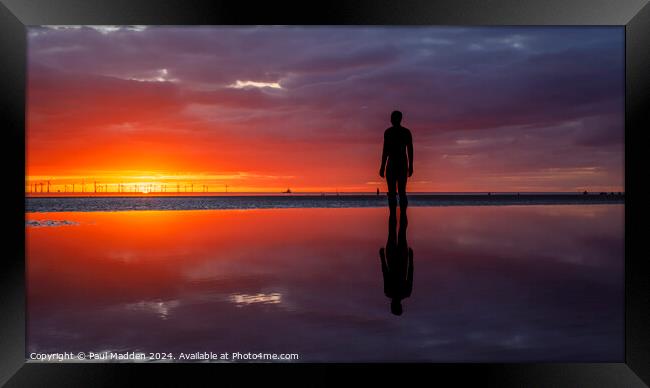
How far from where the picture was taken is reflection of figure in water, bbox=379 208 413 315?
4898 mm

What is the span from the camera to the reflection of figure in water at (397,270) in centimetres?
490

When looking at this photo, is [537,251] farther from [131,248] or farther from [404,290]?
[131,248]

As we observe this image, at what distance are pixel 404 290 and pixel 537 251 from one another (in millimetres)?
3739

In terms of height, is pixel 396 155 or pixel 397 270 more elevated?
pixel 396 155

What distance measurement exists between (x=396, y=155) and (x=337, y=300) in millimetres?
4727

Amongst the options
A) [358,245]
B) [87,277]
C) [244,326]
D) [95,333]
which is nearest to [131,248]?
[87,277]

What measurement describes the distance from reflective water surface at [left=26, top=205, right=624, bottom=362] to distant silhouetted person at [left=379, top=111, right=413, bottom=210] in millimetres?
1441

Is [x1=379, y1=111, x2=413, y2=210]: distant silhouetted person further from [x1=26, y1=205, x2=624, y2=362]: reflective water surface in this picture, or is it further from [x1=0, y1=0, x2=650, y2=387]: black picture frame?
[x1=0, y1=0, x2=650, y2=387]: black picture frame

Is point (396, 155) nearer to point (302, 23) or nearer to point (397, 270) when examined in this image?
point (397, 270)

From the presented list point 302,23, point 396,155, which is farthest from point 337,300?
point 396,155

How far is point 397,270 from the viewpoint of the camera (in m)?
6.14
